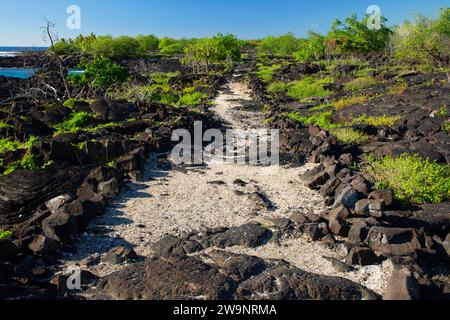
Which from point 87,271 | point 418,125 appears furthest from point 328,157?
point 87,271

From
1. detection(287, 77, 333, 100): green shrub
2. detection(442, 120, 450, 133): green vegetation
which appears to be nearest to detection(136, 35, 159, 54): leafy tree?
detection(287, 77, 333, 100): green shrub

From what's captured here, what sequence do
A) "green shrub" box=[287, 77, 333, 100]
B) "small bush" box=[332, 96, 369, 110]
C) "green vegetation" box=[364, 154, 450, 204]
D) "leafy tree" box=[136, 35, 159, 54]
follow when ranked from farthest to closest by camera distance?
1. "leafy tree" box=[136, 35, 159, 54]
2. "green shrub" box=[287, 77, 333, 100]
3. "small bush" box=[332, 96, 369, 110]
4. "green vegetation" box=[364, 154, 450, 204]

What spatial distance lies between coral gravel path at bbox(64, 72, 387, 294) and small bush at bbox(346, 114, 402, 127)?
19.6 feet

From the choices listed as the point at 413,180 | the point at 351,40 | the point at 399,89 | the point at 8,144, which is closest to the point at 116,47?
the point at 351,40

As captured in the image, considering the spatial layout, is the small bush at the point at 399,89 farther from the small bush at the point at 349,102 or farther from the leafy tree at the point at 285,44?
the leafy tree at the point at 285,44

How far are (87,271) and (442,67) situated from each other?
33963mm

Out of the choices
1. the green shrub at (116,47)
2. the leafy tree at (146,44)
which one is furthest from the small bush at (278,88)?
the leafy tree at (146,44)

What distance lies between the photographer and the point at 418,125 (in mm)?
16078

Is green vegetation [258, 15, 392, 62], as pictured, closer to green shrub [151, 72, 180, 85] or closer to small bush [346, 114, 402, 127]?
green shrub [151, 72, 180, 85]

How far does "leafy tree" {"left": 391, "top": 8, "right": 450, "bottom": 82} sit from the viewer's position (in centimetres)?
3000

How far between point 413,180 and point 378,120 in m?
8.58

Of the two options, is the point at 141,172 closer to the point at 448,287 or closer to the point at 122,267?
the point at 122,267

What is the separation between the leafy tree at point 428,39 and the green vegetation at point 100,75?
22.5 metres

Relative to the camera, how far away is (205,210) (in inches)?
382
